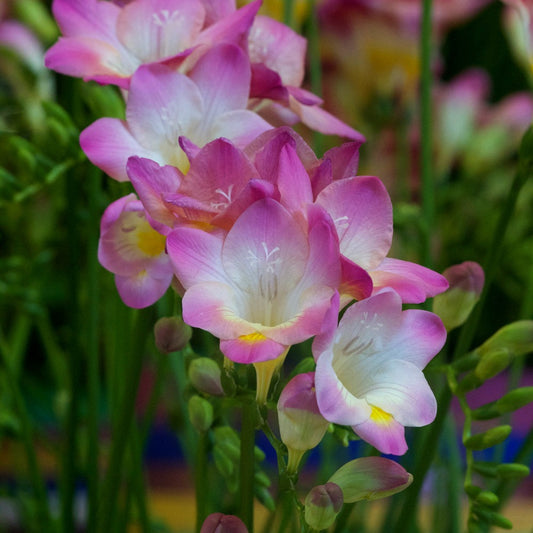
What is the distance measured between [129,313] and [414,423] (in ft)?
0.40

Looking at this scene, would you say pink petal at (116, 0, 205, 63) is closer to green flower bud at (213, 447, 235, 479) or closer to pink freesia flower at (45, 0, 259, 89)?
pink freesia flower at (45, 0, 259, 89)

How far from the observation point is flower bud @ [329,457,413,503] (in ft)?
0.52

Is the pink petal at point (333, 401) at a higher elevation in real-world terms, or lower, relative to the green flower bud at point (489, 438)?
higher

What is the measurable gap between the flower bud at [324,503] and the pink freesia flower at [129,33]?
0.11 metres

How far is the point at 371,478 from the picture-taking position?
0.16 metres

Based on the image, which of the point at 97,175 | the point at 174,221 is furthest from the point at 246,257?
the point at 97,175

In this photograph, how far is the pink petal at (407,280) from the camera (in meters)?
0.16

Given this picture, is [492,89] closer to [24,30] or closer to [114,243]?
[24,30]

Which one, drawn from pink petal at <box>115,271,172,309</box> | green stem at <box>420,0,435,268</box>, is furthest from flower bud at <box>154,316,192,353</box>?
green stem at <box>420,0,435,268</box>

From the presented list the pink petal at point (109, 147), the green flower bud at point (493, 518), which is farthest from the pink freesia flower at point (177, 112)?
the green flower bud at point (493, 518)

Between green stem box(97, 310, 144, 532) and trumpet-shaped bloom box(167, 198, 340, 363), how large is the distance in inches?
1.6

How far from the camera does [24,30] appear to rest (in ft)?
1.49

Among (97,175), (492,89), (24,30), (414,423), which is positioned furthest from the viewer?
(492,89)

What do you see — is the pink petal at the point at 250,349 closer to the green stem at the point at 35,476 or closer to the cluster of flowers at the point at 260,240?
the cluster of flowers at the point at 260,240
